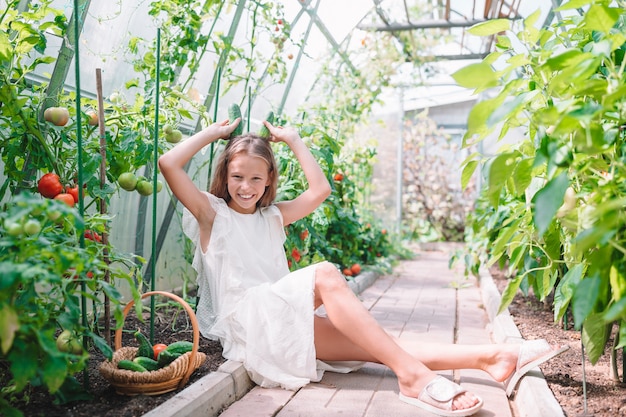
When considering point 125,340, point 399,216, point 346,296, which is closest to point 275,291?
point 346,296

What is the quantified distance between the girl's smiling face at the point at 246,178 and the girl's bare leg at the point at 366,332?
0.45m

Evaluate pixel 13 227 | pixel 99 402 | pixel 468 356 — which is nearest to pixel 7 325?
pixel 13 227

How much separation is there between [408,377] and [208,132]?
1.16 meters

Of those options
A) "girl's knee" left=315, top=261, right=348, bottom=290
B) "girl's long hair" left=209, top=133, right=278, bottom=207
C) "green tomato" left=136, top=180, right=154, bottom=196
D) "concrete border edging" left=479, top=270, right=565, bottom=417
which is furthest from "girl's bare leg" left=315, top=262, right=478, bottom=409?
"green tomato" left=136, top=180, right=154, bottom=196

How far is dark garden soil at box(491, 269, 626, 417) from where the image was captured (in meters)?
1.65

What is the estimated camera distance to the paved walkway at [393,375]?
1.76 meters

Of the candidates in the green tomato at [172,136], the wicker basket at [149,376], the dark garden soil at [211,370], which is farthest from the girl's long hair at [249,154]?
the wicker basket at [149,376]

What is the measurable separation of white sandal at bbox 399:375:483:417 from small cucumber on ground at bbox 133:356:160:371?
0.79m

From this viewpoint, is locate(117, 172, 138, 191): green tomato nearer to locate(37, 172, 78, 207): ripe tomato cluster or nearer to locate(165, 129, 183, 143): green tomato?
locate(37, 172, 78, 207): ripe tomato cluster

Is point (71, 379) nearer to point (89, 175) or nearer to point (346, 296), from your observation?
point (89, 175)

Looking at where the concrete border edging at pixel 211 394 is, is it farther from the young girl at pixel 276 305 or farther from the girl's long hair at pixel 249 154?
the girl's long hair at pixel 249 154

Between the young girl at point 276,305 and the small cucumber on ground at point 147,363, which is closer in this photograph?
the small cucumber on ground at point 147,363

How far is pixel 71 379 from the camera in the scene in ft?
4.69

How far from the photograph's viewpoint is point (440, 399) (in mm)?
1714
